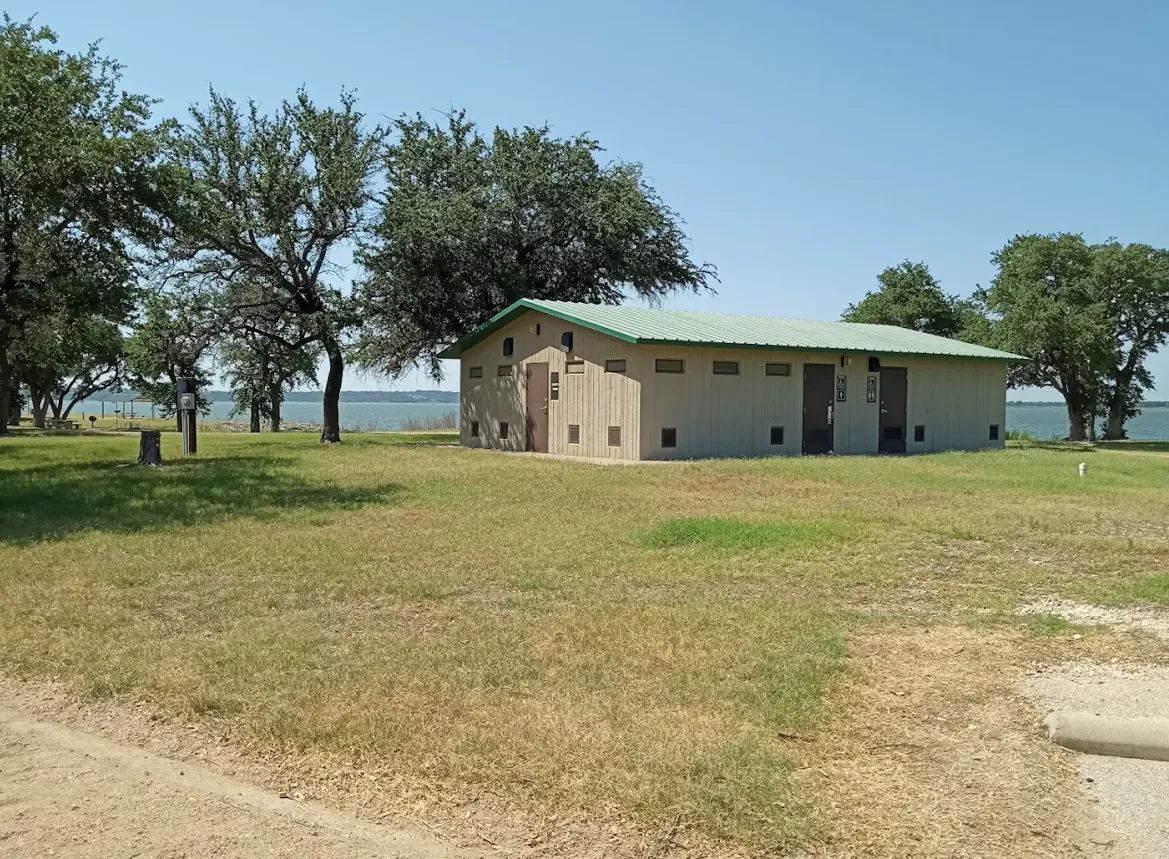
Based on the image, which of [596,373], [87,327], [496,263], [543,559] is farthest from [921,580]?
[496,263]

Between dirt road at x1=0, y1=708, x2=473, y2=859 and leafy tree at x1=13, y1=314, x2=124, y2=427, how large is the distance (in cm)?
1740

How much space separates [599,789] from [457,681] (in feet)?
4.79

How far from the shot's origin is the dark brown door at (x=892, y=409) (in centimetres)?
2416

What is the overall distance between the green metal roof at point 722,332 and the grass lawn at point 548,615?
6.87m

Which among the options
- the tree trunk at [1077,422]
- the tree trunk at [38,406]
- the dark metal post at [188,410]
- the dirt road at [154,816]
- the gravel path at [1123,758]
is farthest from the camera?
the tree trunk at [38,406]

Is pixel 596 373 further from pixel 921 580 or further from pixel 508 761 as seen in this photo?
pixel 508 761

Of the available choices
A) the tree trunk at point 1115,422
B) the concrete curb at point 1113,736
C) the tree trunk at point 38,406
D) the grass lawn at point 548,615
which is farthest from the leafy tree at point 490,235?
the tree trunk at point 38,406

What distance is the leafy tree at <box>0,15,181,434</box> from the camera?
1706 centimetres

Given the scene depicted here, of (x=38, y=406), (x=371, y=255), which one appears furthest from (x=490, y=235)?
(x=38, y=406)

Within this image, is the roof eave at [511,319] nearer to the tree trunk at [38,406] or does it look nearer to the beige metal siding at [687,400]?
the beige metal siding at [687,400]

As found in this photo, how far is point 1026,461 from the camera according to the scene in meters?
20.9

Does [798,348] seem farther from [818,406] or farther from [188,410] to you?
[188,410]

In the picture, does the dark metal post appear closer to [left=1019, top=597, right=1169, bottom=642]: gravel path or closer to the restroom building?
the restroom building

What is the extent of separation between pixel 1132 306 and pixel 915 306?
334 inches
